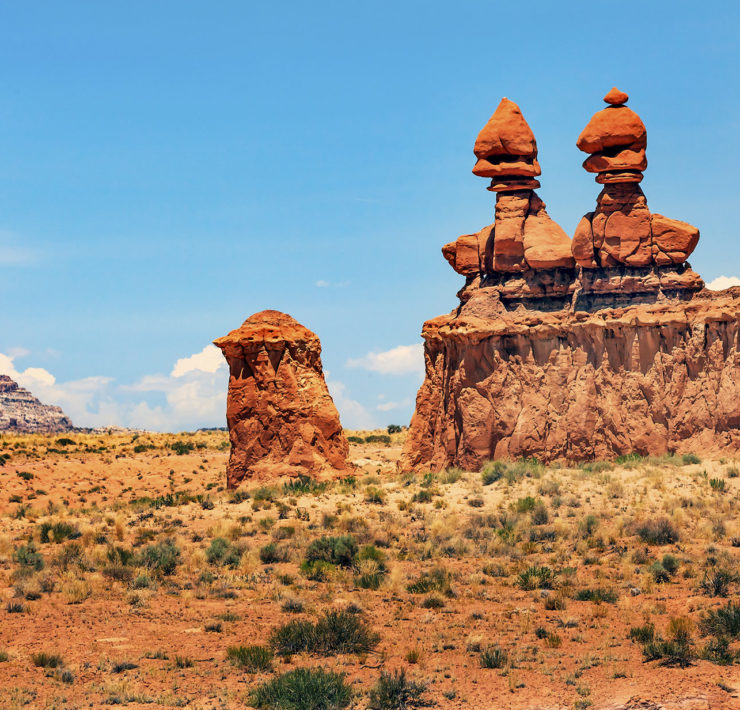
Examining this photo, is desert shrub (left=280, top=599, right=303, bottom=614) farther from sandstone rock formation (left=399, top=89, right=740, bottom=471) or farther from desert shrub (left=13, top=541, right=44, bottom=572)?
sandstone rock formation (left=399, top=89, right=740, bottom=471)

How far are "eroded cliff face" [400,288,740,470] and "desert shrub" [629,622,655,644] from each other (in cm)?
1618

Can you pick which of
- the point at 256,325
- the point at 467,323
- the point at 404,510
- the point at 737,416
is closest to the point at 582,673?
the point at 404,510

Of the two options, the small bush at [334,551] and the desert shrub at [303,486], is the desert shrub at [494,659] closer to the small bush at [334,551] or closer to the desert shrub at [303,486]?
the small bush at [334,551]

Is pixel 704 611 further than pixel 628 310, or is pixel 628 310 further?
pixel 628 310

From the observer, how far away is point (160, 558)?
74.7 ft

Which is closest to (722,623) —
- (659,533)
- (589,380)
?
(659,533)

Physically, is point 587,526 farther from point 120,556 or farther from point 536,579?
point 120,556

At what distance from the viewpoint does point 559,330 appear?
33.6 m

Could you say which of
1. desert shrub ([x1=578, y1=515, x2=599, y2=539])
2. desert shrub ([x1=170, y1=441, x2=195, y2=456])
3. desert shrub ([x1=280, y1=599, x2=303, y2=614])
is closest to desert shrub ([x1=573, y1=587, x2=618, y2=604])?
desert shrub ([x1=578, y1=515, x2=599, y2=539])

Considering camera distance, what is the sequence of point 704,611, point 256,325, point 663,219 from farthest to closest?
point 256,325, point 663,219, point 704,611

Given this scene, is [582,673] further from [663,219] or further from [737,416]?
[663,219]

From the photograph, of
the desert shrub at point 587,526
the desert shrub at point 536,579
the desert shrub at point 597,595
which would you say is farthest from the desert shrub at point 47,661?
the desert shrub at point 587,526

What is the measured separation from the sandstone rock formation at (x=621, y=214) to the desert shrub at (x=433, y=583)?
15.8m

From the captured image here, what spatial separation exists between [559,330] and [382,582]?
15.3m
